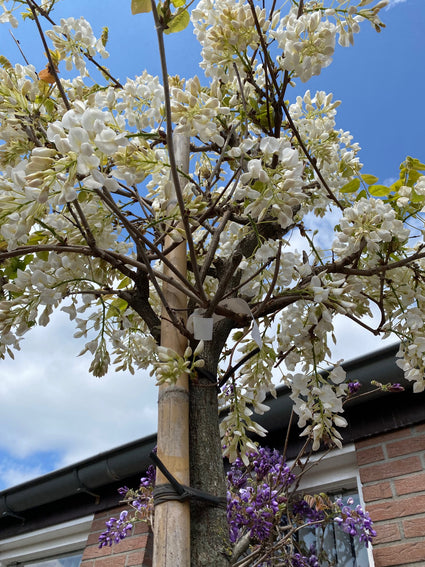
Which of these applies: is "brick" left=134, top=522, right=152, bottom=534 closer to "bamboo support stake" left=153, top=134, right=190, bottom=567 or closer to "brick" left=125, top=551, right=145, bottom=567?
"brick" left=125, top=551, right=145, bottom=567

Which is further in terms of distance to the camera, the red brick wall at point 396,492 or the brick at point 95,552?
the brick at point 95,552

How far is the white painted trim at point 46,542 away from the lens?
356 cm

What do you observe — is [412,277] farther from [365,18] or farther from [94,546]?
[94,546]

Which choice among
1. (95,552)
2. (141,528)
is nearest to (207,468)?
(141,528)

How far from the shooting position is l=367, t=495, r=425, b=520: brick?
207cm

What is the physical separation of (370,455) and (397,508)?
0.26 metres

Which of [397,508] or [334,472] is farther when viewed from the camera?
[334,472]

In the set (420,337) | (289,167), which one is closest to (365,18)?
(289,167)

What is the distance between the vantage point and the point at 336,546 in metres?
2.25

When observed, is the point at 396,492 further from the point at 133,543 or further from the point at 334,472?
the point at 133,543

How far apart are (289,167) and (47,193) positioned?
401 millimetres

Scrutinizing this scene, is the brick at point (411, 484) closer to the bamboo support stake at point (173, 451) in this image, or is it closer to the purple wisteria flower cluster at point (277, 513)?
the purple wisteria flower cluster at point (277, 513)

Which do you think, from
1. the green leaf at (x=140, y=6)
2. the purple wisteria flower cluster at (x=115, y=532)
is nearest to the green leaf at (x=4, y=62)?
the green leaf at (x=140, y=6)

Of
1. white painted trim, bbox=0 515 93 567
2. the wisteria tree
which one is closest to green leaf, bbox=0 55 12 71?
the wisteria tree
